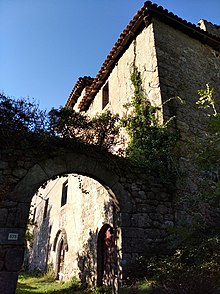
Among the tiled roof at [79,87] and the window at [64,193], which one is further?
the window at [64,193]

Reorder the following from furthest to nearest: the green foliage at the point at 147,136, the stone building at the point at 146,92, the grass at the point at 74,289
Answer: the stone building at the point at 146,92, the green foliage at the point at 147,136, the grass at the point at 74,289

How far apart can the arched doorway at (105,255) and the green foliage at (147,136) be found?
2.10 m

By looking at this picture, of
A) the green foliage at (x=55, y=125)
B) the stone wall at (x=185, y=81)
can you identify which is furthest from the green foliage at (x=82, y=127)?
the stone wall at (x=185, y=81)

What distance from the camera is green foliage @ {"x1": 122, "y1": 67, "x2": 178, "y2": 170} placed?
17.8 ft

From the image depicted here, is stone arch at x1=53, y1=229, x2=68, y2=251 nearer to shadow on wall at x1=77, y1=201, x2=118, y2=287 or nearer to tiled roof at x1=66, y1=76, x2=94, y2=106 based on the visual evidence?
shadow on wall at x1=77, y1=201, x2=118, y2=287

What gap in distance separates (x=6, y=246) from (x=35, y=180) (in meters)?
1.05

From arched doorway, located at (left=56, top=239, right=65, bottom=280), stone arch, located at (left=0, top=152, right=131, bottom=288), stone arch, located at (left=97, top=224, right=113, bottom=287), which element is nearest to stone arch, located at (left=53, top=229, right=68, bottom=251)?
arched doorway, located at (left=56, top=239, right=65, bottom=280)

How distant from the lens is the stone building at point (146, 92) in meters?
6.10

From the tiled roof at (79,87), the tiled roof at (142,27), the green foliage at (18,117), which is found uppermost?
the tiled roof at (79,87)

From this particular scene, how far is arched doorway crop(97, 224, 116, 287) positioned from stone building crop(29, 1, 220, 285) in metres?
0.02

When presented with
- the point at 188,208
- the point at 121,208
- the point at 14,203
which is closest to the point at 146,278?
the point at 121,208

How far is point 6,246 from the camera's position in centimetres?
347

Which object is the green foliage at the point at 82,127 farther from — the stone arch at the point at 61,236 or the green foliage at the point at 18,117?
the stone arch at the point at 61,236

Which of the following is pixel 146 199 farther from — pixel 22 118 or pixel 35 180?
pixel 22 118
